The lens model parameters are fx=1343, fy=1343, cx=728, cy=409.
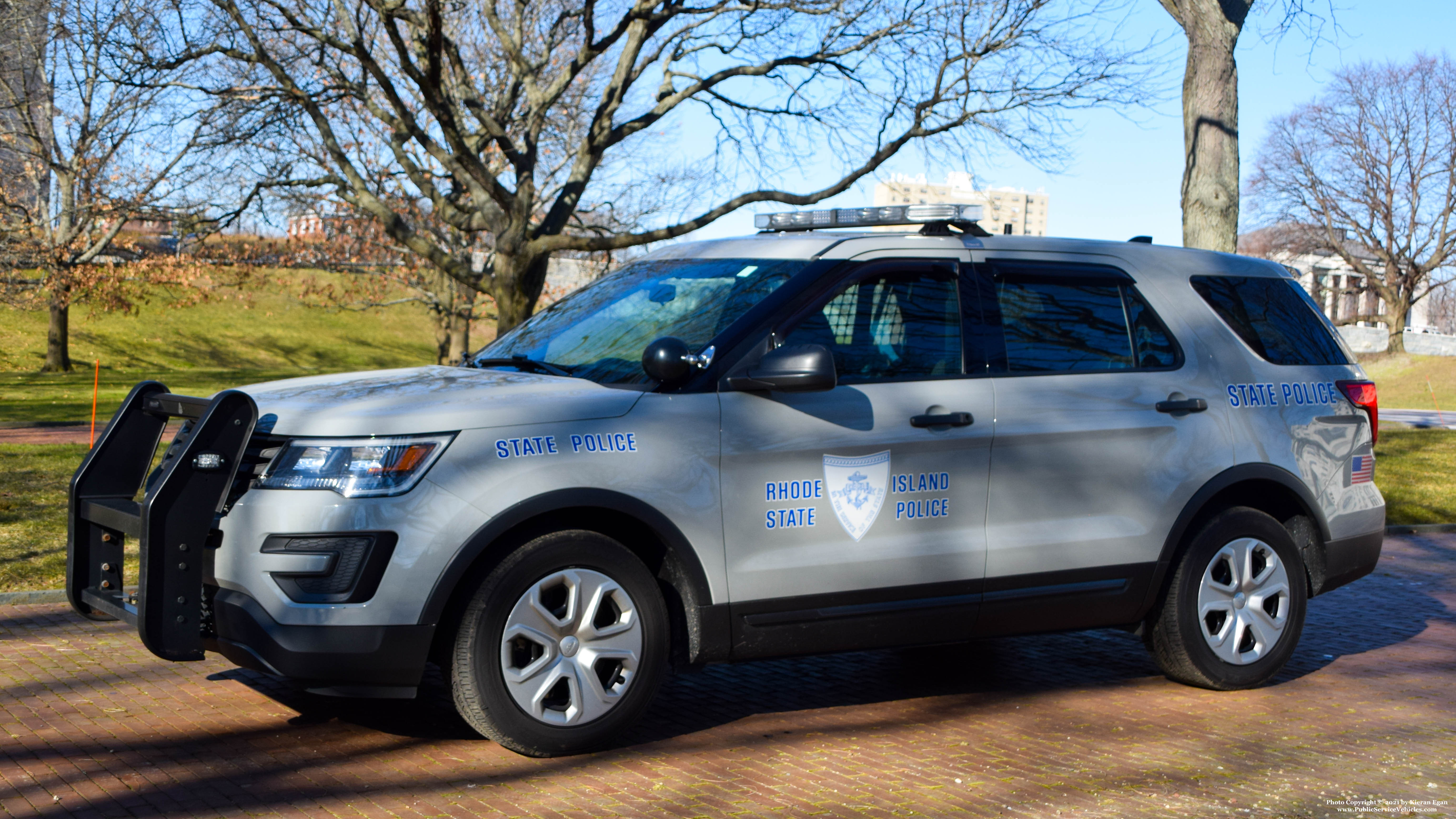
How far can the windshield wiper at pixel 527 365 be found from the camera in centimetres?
529

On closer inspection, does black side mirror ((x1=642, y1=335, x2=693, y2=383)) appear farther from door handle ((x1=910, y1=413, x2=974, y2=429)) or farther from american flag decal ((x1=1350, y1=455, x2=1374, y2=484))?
american flag decal ((x1=1350, y1=455, x2=1374, y2=484))

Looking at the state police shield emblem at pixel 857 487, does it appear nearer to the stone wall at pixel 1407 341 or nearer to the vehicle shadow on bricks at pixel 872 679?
the vehicle shadow on bricks at pixel 872 679

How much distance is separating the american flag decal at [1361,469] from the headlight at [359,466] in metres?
4.43

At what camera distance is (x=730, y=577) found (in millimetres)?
4934

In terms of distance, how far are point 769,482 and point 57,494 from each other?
8.25 meters

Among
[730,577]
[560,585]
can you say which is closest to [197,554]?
Result: [560,585]

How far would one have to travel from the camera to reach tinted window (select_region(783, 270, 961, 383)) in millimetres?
5254

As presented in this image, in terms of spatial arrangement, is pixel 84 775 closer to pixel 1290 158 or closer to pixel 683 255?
pixel 683 255

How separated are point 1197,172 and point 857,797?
1045cm

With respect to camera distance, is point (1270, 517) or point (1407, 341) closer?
point (1270, 517)

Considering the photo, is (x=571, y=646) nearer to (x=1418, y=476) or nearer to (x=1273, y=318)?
(x=1273, y=318)

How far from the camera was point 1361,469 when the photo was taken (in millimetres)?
6516

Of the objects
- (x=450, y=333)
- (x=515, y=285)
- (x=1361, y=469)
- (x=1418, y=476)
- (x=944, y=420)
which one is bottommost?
(x=1418, y=476)

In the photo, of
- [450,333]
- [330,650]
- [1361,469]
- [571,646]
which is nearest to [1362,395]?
[1361,469]
